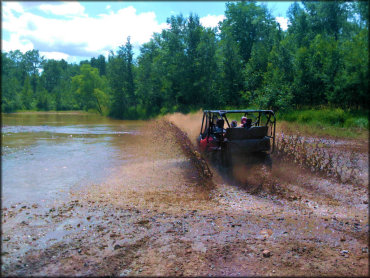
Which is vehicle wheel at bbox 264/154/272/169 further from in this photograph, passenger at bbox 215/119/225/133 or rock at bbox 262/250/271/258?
rock at bbox 262/250/271/258

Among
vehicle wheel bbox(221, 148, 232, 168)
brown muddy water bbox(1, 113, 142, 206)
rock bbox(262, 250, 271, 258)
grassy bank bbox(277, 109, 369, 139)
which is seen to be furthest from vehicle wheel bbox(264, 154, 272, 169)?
brown muddy water bbox(1, 113, 142, 206)

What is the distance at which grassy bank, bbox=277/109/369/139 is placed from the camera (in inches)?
516

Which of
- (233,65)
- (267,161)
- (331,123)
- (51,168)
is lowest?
(51,168)

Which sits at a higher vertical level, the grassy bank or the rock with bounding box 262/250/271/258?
the grassy bank

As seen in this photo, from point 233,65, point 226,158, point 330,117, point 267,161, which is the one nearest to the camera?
point 226,158

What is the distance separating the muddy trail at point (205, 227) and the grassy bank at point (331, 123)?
12.9ft

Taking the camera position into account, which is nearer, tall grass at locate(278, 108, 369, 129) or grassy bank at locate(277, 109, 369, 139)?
tall grass at locate(278, 108, 369, 129)

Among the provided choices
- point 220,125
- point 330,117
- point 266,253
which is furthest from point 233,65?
point 266,253

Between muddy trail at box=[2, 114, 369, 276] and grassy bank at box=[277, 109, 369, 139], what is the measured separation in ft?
12.9

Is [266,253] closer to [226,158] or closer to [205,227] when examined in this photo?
[205,227]

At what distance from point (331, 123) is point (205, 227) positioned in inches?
522

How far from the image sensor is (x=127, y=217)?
21.4 feet

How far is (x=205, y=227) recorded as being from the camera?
582 cm

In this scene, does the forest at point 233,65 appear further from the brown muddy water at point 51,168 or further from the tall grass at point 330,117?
the brown muddy water at point 51,168
